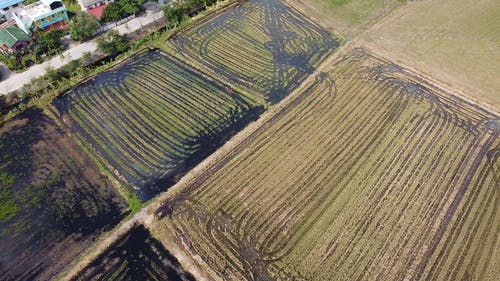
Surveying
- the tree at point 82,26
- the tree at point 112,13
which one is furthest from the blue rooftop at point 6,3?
the tree at point 112,13

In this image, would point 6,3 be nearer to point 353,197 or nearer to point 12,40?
point 12,40

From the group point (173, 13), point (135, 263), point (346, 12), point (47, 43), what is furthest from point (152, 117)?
point (346, 12)

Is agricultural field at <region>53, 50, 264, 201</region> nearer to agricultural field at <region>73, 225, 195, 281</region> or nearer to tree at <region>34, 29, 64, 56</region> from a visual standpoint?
agricultural field at <region>73, 225, 195, 281</region>

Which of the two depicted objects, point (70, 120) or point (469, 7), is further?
point (469, 7)

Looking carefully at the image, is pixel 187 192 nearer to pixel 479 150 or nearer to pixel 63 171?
pixel 63 171

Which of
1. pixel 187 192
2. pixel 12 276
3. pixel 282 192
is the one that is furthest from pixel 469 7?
pixel 12 276

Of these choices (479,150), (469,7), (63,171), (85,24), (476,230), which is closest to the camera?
(476,230)

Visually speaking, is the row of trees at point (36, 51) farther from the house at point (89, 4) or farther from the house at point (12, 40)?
the house at point (89, 4)
